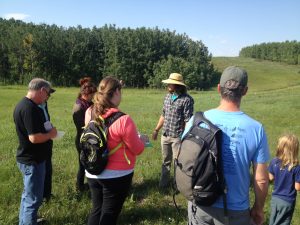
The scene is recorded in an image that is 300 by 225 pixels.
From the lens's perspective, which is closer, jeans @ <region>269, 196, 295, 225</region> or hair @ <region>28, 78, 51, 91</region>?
hair @ <region>28, 78, 51, 91</region>

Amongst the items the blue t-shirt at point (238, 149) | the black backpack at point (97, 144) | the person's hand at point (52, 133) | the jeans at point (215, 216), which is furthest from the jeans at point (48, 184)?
the blue t-shirt at point (238, 149)

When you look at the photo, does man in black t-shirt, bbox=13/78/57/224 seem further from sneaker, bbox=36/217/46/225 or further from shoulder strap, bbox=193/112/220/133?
shoulder strap, bbox=193/112/220/133

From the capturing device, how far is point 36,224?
4.99m

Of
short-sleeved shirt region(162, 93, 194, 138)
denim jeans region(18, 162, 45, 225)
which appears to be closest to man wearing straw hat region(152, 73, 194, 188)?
short-sleeved shirt region(162, 93, 194, 138)

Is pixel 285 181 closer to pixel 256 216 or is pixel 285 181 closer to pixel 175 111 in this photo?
pixel 256 216

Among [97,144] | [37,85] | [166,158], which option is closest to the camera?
[97,144]

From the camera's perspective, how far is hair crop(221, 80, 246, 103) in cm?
309

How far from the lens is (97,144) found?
13.0 feet

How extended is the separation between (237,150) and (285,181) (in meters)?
2.11

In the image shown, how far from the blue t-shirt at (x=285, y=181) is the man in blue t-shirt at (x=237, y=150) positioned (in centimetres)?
176

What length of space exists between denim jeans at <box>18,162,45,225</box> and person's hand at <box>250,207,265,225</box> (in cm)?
289

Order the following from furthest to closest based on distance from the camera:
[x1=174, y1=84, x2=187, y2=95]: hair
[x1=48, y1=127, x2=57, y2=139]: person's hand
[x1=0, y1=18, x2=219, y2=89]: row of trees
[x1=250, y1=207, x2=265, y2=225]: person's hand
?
[x1=0, y1=18, x2=219, y2=89]: row of trees < [x1=174, y1=84, x2=187, y2=95]: hair < [x1=48, y1=127, x2=57, y2=139]: person's hand < [x1=250, y1=207, x2=265, y2=225]: person's hand

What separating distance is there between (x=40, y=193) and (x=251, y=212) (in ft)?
9.53

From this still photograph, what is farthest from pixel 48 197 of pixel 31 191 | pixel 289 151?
pixel 289 151
